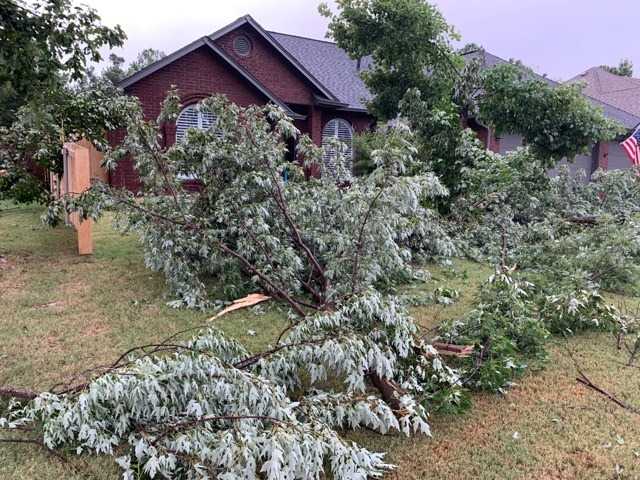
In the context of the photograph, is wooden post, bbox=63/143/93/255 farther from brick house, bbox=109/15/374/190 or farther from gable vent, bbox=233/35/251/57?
gable vent, bbox=233/35/251/57

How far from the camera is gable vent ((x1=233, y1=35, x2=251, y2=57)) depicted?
51.3 ft

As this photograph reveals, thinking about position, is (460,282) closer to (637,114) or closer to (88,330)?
(88,330)

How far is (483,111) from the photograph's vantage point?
9336mm

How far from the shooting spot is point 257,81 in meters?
14.0

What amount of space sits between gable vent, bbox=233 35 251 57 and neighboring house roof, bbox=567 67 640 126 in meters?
14.0

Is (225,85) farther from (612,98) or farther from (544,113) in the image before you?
(612,98)

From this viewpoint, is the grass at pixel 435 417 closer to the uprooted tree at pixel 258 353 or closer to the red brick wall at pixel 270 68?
the uprooted tree at pixel 258 353

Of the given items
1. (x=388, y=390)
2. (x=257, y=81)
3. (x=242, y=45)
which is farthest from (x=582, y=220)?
(x=242, y=45)

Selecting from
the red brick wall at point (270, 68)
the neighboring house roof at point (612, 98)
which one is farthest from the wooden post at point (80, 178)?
the neighboring house roof at point (612, 98)

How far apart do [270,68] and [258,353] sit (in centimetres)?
1400

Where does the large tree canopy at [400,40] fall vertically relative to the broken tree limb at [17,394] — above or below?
above

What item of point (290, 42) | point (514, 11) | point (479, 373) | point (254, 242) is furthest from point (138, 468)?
point (514, 11)

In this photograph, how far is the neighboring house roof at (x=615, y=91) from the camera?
848 inches

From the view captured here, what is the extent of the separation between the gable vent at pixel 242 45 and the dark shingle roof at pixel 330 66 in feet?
5.42
